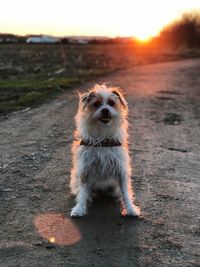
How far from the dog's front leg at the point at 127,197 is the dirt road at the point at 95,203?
0.11 m

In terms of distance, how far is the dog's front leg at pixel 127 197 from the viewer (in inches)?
267

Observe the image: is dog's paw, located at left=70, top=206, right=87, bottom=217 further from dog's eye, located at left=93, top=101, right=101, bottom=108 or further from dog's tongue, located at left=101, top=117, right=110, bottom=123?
dog's eye, located at left=93, top=101, right=101, bottom=108

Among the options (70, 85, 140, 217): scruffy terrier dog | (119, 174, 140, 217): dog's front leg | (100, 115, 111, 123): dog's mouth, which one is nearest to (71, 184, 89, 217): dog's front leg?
(70, 85, 140, 217): scruffy terrier dog

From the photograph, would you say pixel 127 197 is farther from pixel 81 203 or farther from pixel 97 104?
pixel 97 104

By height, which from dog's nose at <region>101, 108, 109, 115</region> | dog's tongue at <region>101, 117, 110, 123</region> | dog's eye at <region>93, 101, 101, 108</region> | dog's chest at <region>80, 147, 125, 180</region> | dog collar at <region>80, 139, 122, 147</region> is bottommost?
dog's chest at <region>80, 147, 125, 180</region>

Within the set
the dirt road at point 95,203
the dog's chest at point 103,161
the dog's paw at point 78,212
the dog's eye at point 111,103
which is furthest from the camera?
the dog's chest at point 103,161

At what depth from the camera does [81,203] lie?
6906 mm

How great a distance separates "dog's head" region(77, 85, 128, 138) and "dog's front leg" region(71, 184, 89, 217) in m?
0.80

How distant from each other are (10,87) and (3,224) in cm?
1368

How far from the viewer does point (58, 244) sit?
19.2ft

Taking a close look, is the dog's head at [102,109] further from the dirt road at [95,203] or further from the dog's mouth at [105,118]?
the dirt road at [95,203]

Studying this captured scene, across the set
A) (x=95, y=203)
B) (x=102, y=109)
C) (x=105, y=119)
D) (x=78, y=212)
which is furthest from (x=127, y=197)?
(x=102, y=109)

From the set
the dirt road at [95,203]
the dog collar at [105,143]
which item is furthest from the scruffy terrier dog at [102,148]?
the dirt road at [95,203]

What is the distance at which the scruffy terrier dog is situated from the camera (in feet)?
22.5
